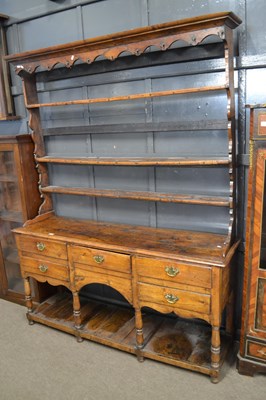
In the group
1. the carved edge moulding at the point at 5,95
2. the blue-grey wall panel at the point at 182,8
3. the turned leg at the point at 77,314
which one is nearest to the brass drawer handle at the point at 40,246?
the turned leg at the point at 77,314

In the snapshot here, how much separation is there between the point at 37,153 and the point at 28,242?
2.50 ft

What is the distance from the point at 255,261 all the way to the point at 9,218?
2164 millimetres

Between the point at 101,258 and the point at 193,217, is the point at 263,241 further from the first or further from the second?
the point at 101,258

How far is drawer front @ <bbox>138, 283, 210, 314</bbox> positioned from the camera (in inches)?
81.1

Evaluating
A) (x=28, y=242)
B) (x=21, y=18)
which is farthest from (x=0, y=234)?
(x=21, y=18)

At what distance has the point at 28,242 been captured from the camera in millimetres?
2705

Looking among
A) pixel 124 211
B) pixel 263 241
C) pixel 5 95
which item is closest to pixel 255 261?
pixel 263 241

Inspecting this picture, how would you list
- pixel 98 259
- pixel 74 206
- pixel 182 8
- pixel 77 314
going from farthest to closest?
pixel 74 206
pixel 77 314
pixel 98 259
pixel 182 8

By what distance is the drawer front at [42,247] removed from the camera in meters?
2.54

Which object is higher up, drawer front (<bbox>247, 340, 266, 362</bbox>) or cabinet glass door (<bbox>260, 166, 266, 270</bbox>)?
cabinet glass door (<bbox>260, 166, 266, 270</bbox>)

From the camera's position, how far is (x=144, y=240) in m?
2.38

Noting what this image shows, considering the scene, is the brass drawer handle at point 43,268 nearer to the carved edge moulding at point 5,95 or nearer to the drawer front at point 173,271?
the drawer front at point 173,271

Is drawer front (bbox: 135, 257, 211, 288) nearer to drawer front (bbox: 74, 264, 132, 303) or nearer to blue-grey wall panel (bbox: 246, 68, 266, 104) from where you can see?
drawer front (bbox: 74, 264, 132, 303)

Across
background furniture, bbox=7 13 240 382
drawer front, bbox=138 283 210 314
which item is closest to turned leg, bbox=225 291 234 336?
background furniture, bbox=7 13 240 382
